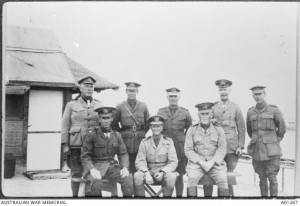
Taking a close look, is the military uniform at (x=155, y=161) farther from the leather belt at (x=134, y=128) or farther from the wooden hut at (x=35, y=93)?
the wooden hut at (x=35, y=93)

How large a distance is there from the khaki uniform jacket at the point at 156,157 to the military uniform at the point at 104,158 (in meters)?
0.16

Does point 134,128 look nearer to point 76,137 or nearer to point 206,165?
point 76,137

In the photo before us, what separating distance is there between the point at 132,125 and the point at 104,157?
45 cm

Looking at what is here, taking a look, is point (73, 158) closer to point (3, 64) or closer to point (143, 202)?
point (143, 202)

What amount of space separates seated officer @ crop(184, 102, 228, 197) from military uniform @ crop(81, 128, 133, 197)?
66 centimetres

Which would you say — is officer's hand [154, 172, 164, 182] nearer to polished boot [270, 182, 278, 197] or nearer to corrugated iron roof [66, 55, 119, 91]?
corrugated iron roof [66, 55, 119, 91]

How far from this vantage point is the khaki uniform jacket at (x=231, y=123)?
352 cm

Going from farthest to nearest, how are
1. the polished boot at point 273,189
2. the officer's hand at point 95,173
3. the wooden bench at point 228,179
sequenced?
the polished boot at point 273,189
the wooden bench at point 228,179
the officer's hand at point 95,173

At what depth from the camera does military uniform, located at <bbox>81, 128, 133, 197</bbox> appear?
11.1 ft

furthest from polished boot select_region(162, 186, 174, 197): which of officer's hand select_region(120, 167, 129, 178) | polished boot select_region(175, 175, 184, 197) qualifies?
officer's hand select_region(120, 167, 129, 178)

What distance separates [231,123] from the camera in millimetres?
3537

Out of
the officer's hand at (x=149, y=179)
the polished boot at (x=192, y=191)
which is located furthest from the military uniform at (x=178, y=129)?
the officer's hand at (x=149, y=179)

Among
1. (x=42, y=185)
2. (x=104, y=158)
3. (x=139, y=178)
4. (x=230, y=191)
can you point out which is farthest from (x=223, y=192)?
(x=42, y=185)

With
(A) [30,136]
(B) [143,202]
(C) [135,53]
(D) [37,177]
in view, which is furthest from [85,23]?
(B) [143,202]
